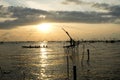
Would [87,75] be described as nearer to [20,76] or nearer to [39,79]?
[39,79]

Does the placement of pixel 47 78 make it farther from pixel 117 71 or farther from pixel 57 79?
pixel 117 71

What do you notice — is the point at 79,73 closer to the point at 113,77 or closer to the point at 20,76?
the point at 113,77

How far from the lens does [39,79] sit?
66.9 m

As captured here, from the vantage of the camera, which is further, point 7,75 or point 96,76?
point 7,75

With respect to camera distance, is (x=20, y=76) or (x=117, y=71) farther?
(x=117, y=71)

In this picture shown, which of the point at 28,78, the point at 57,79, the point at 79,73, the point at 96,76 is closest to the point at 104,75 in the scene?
the point at 96,76

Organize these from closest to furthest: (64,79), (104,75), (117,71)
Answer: (64,79) < (104,75) < (117,71)

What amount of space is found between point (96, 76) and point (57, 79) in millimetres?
9824

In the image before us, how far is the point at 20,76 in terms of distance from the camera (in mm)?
70438

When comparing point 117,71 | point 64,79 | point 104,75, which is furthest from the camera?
point 117,71

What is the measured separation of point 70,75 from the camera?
228 ft

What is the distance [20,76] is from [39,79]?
6181 millimetres

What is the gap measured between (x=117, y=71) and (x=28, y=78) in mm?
24402

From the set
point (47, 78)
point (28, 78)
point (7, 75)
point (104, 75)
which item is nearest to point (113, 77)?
point (104, 75)
